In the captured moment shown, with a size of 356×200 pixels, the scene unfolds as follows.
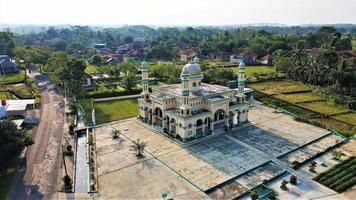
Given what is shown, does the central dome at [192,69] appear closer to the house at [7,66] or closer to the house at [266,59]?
the house at [7,66]

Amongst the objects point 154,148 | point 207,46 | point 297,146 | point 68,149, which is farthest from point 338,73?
point 207,46

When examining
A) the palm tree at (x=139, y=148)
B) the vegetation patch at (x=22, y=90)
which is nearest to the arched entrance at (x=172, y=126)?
the palm tree at (x=139, y=148)

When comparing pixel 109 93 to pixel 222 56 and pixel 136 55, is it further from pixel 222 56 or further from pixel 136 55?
pixel 222 56

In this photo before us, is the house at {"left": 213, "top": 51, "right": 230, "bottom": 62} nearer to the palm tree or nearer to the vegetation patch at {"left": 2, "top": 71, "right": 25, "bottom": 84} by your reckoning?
the vegetation patch at {"left": 2, "top": 71, "right": 25, "bottom": 84}

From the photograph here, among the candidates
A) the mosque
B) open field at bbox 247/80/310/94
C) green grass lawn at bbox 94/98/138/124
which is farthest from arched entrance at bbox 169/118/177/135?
open field at bbox 247/80/310/94

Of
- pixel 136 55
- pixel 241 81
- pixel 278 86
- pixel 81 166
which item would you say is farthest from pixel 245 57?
pixel 81 166

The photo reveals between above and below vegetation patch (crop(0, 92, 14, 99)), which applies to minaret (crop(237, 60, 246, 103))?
above

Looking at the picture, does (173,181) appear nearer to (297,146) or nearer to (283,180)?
(283,180)

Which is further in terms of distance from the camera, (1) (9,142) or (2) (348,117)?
(2) (348,117)
